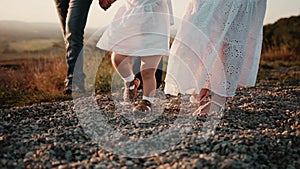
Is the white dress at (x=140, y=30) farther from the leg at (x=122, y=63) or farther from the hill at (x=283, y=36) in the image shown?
the hill at (x=283, y=36)

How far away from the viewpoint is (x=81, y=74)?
5148 millimetres

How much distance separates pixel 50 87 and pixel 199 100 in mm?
2799

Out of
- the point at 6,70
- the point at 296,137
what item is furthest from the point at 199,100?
the point at 6,70

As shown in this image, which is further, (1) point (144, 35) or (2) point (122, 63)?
(2) point (122, 63)

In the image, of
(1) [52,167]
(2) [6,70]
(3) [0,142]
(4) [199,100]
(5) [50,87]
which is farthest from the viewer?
(2) [6,70]

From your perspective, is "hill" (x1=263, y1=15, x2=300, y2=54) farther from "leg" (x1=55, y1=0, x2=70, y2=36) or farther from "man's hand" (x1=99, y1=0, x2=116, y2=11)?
"man's hand" (x1=99, y1=0, x2=116, y2=11)

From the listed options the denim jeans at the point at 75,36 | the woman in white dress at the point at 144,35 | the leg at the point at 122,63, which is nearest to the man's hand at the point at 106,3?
the woman in white dress at the point at 144,35

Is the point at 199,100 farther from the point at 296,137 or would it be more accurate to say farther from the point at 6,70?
the point at 6,70

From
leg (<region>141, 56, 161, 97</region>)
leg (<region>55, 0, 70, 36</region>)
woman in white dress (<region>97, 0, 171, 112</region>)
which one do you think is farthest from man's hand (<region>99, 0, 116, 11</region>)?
leg (<region>55, 0, 70, 36</region>)

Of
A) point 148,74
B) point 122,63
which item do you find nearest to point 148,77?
point 148,74

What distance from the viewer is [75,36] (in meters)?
5.05

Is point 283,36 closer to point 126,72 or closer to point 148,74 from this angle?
point 126,72

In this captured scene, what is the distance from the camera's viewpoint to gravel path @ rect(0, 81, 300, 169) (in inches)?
98.8

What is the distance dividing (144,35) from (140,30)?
0.17ft
